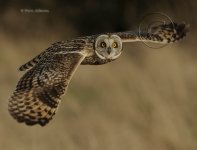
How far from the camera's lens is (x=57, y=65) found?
546cm

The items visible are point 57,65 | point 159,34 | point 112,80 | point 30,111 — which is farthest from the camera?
point 112,80

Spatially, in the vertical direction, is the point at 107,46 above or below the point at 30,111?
above

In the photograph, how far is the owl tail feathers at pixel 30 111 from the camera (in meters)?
5.26

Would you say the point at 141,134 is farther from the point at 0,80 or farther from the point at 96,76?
the point at 0,80

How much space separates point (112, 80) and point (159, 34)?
37cm

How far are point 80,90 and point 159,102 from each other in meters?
0.45

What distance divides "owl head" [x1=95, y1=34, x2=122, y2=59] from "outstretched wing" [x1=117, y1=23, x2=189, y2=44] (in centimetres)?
4

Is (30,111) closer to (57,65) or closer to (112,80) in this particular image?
(57,65)

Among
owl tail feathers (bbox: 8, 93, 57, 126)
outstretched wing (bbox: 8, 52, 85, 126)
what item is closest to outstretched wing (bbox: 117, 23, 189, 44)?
outstretched wing (bbox: 8, 52, 85, 126)

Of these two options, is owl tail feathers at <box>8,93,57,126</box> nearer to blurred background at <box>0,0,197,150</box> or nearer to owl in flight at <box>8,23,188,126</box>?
owl in flight at <box>8,23,188,126</box>

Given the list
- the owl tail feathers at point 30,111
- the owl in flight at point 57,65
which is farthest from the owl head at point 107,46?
the owl tail feathers at point 30,111

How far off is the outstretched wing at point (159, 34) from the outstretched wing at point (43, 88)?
0.29 meters

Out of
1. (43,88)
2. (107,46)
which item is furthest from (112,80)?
(43,88)

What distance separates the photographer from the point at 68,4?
5832 millimetres
